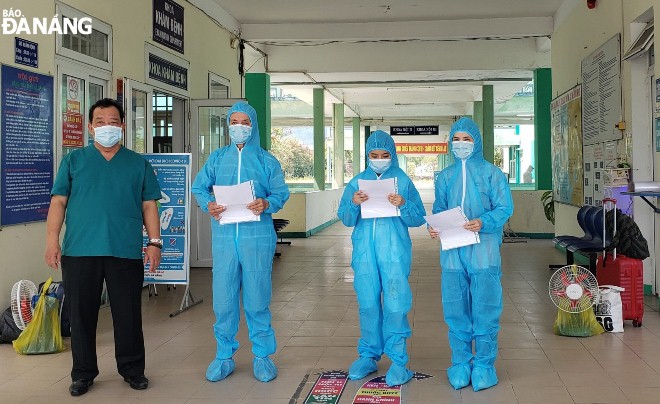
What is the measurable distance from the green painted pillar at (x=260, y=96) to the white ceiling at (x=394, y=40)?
26 cm

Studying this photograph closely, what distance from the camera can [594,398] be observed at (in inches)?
148

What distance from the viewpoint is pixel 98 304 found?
4.03m

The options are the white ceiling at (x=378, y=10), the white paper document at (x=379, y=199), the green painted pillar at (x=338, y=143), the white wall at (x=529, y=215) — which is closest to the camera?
the white paper document at (x=379, y=199)

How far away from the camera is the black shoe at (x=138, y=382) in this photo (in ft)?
13.2

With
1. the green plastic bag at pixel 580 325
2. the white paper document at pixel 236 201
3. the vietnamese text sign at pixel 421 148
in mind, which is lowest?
the green plastic bag at pixel 580 325

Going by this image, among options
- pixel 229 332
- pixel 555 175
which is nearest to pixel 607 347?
pixel 229 332

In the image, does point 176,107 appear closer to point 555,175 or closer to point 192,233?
point 192,233

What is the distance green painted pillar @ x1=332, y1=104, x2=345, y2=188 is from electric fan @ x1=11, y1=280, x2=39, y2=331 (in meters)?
16.6

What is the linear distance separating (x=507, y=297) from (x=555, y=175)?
4.64 meters

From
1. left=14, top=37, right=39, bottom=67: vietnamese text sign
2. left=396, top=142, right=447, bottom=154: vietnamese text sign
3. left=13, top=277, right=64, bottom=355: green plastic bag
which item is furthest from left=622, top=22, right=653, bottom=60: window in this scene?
left=396, top=142, right=447, bottom=154: vietnamese text sign

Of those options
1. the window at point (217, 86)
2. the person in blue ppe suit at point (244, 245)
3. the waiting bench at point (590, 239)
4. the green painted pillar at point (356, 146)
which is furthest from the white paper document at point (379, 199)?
the green painted pillar at point (356, 146)

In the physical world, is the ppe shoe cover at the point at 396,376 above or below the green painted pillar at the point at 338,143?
below

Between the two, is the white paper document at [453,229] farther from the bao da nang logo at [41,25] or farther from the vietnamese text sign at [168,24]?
the vietnamese text sign at [168,24]

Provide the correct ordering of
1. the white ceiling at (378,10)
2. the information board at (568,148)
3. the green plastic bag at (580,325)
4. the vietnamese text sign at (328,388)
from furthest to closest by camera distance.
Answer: the white ceiling at (378,10) < the information board at (568,148) < the green plastic bag at (580,325) < the vietnamese text sign at (328,388)
